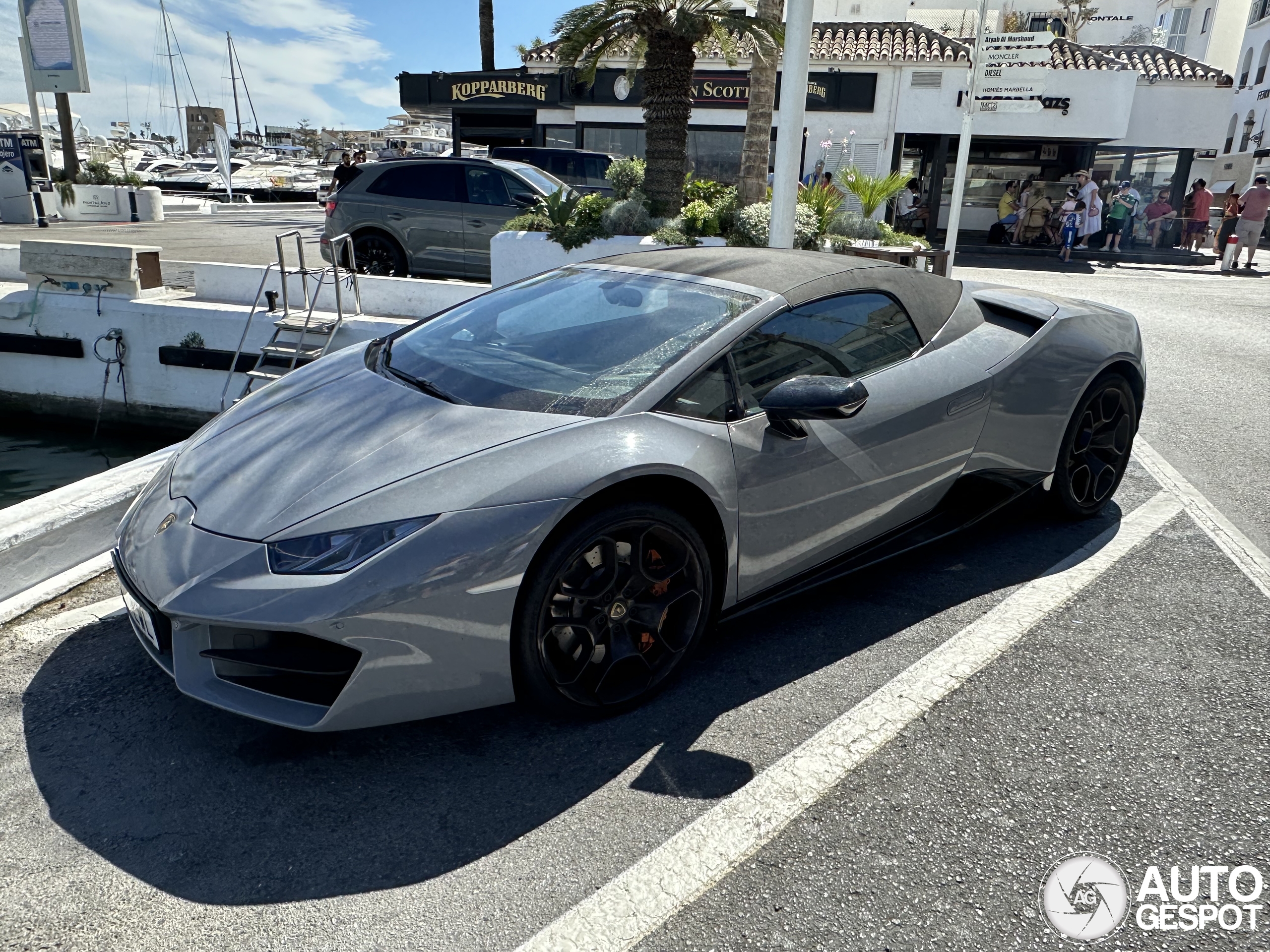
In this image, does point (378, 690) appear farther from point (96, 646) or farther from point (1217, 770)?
point (1217, 770)

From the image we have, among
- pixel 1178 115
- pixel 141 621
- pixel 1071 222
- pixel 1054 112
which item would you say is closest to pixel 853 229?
pixel 141 621

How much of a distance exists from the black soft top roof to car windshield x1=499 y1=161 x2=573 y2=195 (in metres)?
7.89

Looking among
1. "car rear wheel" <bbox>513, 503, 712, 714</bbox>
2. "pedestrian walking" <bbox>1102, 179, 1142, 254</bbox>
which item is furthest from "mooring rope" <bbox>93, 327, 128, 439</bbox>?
"pedestrian walking" <bbox>1102, 179, 1142, 254</bbox>

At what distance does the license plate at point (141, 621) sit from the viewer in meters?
2.52

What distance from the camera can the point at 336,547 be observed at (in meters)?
2.36

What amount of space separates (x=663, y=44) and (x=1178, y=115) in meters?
19.6

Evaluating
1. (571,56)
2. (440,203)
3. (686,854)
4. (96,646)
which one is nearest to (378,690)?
(686,854)

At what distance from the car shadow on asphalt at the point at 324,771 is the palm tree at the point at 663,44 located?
27.7 ft

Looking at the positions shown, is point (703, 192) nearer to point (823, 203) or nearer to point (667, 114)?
point (667, 114)

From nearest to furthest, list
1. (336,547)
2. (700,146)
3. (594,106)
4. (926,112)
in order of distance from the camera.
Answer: (336,547) → (926,112) → (700,146) → (594,106)

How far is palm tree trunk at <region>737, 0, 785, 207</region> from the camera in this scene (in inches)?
475

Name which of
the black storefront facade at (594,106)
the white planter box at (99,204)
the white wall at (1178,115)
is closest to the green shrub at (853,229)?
the black storefront facade at (594,106)

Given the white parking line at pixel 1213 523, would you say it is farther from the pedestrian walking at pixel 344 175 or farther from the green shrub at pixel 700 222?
the pedestrian walking at pixel 344 175

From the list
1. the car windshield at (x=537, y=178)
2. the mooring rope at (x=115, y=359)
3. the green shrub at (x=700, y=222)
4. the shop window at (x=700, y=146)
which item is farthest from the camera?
the shop window at (x=700, y=146)
